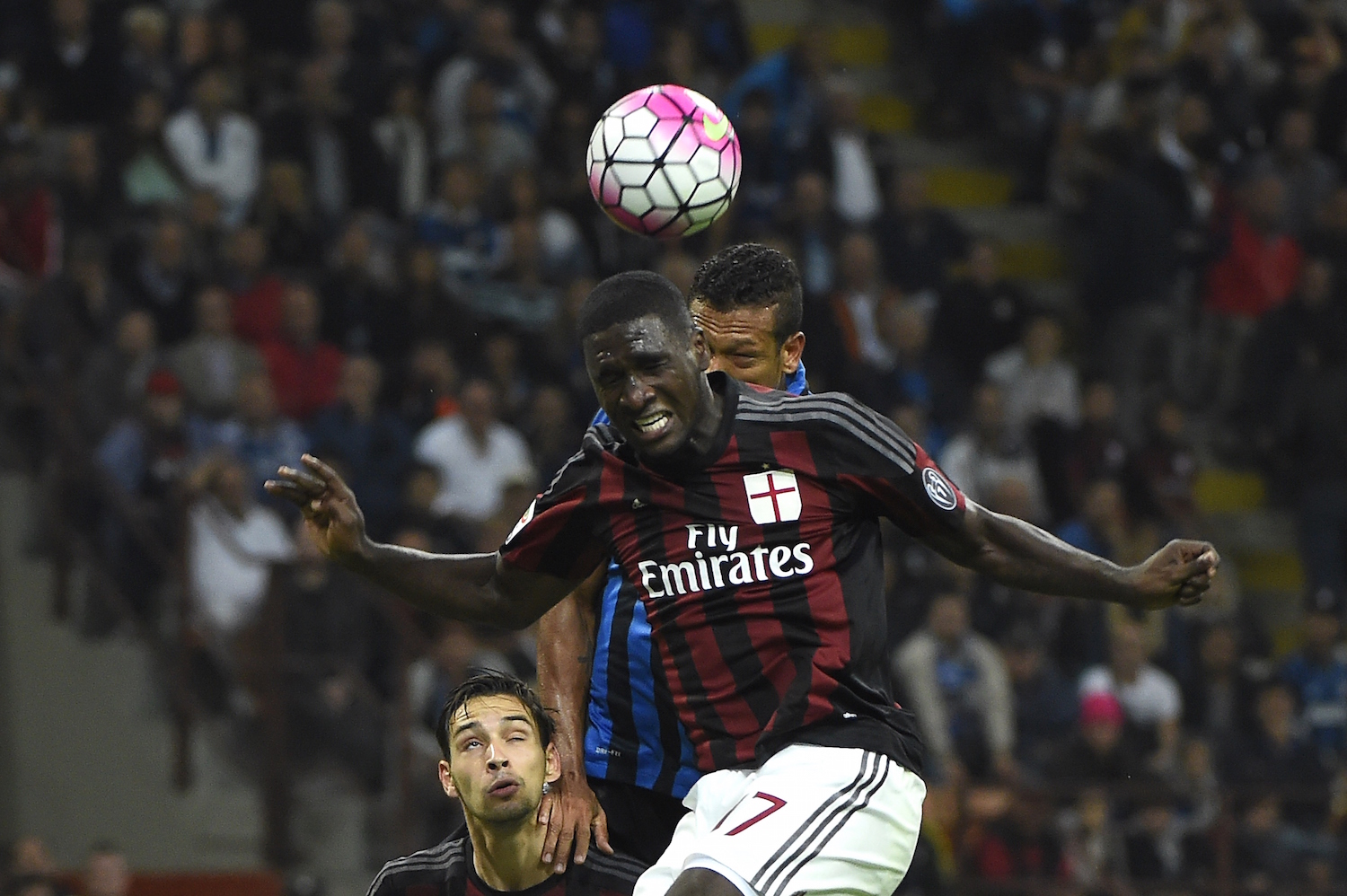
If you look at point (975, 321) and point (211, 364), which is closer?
point (211, 364)

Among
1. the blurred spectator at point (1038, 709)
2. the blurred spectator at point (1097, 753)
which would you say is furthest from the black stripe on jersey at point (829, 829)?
the blurred spectator at point (1038, 709)

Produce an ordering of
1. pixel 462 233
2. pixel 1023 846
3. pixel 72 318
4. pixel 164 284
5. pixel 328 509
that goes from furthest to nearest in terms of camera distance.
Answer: pixel 462 233 < pixel 164 284 < pixel 72 318 < pixel 1023 846 < pixel 328 509

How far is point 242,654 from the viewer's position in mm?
10898

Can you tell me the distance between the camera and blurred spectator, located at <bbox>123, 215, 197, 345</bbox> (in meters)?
11.4

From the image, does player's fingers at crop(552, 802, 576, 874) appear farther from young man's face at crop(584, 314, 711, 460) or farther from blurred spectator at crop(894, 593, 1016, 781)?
blurred spectator at crop(894, 593, 1016, 781)

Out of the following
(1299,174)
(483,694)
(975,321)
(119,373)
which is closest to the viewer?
(483,694)

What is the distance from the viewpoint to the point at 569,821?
517cm

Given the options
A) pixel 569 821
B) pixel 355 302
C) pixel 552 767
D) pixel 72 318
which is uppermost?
pixel 355 302

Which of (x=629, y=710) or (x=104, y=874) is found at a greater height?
(x=629, y=710)

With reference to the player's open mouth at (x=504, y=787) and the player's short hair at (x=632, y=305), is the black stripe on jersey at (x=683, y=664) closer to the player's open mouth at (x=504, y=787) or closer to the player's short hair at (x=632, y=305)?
the player's short hair at (x=632, y=305)

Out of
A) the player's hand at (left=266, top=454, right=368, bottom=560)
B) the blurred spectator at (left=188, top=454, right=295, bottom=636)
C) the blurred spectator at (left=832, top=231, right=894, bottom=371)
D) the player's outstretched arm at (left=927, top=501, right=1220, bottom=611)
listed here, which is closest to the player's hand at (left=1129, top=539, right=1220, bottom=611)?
the player's outstretched arm at (left=927, top=501, right=1220, bottom=611)

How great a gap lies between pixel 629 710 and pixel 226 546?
595 cm

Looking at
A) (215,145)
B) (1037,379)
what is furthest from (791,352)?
(1037,379)

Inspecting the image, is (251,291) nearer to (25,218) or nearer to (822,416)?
(25,218)
